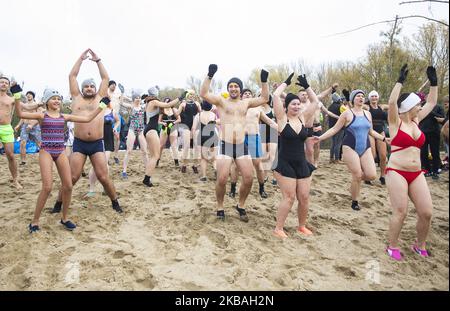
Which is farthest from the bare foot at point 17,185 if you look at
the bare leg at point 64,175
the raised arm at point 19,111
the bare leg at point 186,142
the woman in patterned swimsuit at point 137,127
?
the bare leg at point 186,142

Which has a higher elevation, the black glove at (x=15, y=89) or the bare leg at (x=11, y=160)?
the black glove at (x=15, y=89)

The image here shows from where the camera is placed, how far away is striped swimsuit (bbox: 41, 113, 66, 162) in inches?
174

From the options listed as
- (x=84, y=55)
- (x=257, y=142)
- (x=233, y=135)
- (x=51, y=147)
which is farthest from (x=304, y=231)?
(x=84, y=55)

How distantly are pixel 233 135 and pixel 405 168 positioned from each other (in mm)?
2313

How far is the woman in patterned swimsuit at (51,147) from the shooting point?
14.3ft

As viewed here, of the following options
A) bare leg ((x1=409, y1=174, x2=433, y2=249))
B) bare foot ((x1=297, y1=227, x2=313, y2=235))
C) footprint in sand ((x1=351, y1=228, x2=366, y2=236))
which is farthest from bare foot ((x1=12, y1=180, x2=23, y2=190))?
bare leg ((x1=409, y1=174, x2=433, y2=249))

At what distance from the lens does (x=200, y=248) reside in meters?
4.11

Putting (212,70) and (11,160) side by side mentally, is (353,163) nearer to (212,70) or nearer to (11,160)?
(212,70)

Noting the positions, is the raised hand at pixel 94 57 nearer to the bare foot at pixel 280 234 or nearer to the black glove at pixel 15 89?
the black glove at pixel 15 89

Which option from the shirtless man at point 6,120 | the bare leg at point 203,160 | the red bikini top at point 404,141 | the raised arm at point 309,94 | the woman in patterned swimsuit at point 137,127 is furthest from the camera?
the woman in patterned swimsuit at point 137,127

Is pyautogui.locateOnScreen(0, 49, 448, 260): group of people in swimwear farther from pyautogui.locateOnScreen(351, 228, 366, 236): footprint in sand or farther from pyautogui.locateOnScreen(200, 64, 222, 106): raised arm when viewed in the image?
pyautogui.locateOnScreen(351, 228, 366, 236): footprint in sand

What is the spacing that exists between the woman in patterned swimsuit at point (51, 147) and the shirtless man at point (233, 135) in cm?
167

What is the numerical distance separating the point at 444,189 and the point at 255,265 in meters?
6.11

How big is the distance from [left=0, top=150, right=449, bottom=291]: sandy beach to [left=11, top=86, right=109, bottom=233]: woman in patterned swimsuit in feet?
1.20
